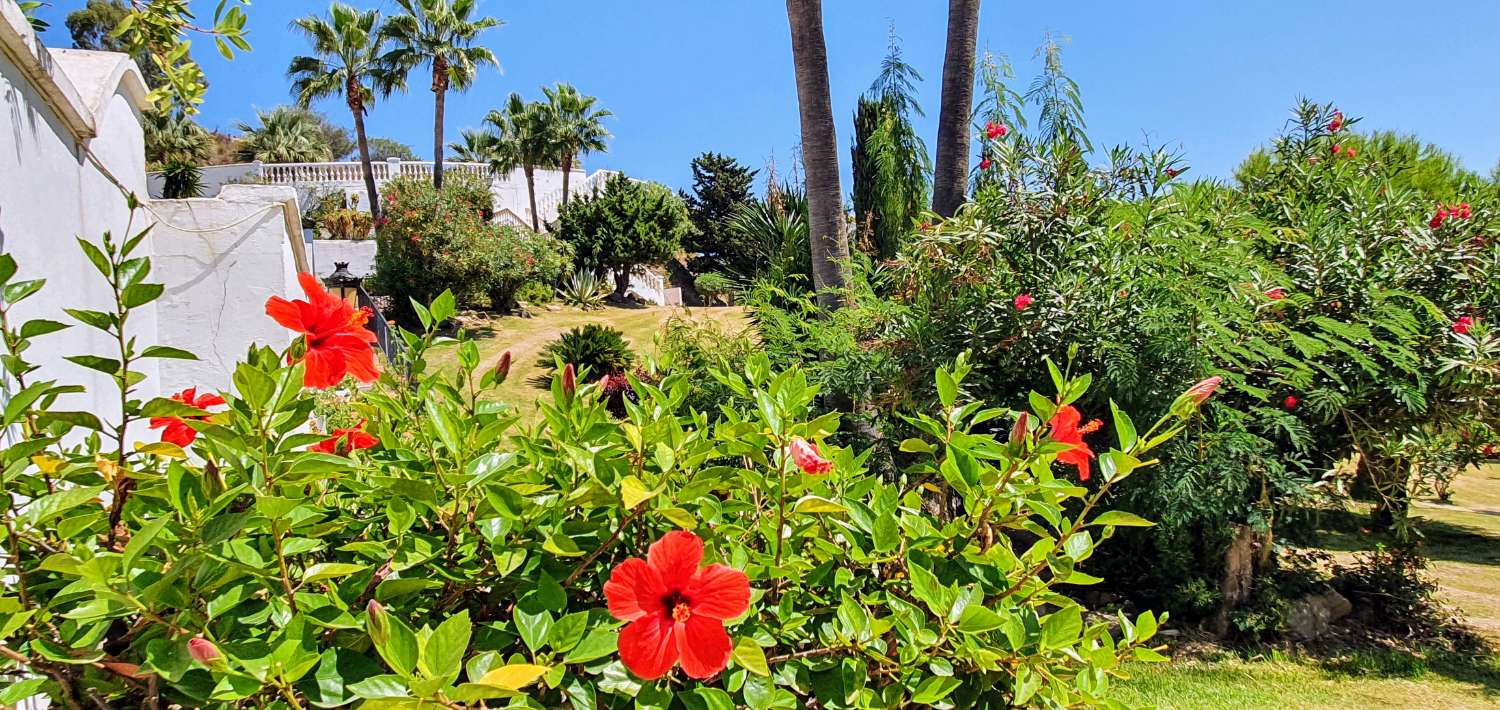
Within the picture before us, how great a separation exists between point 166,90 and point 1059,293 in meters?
3.74

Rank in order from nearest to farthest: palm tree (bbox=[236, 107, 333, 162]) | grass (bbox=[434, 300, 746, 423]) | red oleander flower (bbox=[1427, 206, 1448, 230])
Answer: red oleander flower (bbox=[1427, 206, 1448, 230])
grass (bbox=[434, 300, 746, 423])
palm tree (bbox=[236, 107, 333, 162])

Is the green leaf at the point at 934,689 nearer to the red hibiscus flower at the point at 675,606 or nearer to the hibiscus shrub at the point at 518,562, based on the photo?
the hibiscus shrub at the point at 518,562

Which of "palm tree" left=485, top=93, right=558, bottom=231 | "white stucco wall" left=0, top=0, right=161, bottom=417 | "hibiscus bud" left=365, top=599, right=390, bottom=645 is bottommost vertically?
"hibiscus bud" left=365, top=599, right=390, bottom=645

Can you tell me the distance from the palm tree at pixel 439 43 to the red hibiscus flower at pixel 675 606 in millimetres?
22332

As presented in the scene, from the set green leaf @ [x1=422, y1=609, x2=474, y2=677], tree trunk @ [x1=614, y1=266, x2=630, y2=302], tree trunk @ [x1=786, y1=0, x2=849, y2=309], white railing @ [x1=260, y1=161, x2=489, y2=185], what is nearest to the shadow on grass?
tree trunk @ [x1=786, y1=0, x2=849, y2=309]

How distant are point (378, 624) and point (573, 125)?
28684 millimetres

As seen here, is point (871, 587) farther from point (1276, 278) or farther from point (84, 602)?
point (1276, 278)

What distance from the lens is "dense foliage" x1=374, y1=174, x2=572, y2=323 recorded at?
16.8 metres

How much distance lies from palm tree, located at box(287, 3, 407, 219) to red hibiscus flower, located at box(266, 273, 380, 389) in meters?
23.6

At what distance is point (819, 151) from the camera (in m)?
5.33

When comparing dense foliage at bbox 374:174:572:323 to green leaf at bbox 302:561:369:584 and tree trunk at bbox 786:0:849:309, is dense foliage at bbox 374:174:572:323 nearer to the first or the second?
tree trunk at bbox 786:0:849:309

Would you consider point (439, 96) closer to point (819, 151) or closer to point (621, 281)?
point (621, 281)

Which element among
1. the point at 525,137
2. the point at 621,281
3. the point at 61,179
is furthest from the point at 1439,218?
the point at 525,137

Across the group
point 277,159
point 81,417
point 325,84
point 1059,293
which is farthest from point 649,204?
point 81,417
